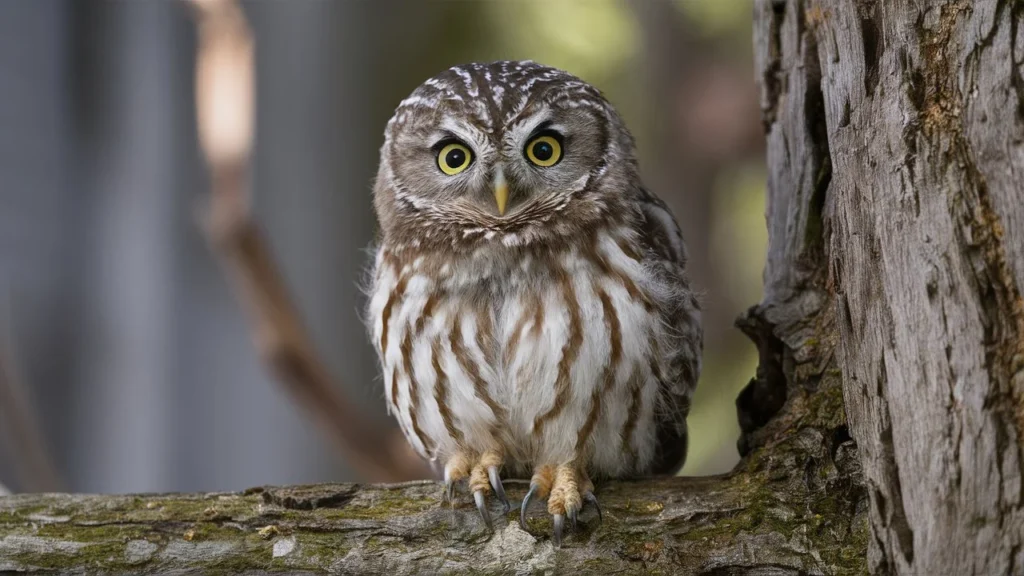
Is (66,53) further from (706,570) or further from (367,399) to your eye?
(706,570)

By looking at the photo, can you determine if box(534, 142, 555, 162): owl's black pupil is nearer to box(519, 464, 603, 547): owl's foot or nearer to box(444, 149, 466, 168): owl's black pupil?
box(444, 149, 466, 168): owl's black pupil

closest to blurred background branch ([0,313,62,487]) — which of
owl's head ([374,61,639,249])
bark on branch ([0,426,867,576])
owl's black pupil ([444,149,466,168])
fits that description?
bark on branch ([0,426,867,576])

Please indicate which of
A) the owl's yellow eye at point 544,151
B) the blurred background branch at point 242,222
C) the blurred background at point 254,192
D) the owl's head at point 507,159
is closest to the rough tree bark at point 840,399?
the owl's head at point 507,159

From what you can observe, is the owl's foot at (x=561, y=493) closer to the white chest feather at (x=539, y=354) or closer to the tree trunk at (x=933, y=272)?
the white chest feather at (x=539, y=354)

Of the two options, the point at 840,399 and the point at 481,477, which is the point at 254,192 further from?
the point at 840,399

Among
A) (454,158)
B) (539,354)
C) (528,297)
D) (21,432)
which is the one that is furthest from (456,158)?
(21,432)

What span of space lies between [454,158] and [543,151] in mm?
236

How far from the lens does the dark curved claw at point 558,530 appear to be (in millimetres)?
2250

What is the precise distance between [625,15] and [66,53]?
11.5 ft

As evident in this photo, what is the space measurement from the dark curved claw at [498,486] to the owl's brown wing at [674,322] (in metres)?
0.48

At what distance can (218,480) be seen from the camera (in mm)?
5547

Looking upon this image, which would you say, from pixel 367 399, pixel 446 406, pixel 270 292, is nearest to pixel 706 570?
pixel 446 406

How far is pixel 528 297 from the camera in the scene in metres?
2.47

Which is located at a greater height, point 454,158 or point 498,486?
point 454,158
